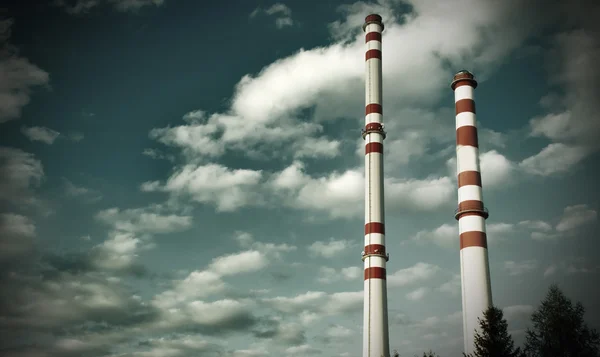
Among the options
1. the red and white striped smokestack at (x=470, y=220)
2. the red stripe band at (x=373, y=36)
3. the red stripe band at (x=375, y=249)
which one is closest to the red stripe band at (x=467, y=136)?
the red and white striped smokestack at (x=470, y=220)

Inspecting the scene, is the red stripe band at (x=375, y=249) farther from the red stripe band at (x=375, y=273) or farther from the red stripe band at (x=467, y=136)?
the red stripe band at (x=467, y=136)

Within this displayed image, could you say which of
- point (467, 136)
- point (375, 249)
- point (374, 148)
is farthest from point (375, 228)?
point (467, 136)

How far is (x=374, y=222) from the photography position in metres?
40.6

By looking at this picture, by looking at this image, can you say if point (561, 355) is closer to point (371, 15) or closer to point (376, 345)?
point (376, 345)

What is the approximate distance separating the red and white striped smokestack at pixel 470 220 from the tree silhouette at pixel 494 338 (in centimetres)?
184

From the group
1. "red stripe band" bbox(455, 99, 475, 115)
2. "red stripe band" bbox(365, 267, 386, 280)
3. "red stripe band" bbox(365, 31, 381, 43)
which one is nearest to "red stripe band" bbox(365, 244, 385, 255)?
"red stripe band" bbox(365, 267, 386, 280)

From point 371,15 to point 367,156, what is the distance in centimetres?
1468

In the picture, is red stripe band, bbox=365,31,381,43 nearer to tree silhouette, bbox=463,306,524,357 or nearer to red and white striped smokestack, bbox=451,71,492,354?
red and white striped smokestack, bbox=451,71,492,354

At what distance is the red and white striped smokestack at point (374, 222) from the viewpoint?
38312 mm

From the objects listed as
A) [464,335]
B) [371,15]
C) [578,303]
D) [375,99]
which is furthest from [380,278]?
[371,15]

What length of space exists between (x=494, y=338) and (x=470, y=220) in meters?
7.84

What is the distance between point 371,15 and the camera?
48469 mm

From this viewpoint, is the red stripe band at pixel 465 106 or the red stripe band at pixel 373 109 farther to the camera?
the red stripe band at pixel 373 109

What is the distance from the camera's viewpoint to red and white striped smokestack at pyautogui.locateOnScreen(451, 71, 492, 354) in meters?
32.2
